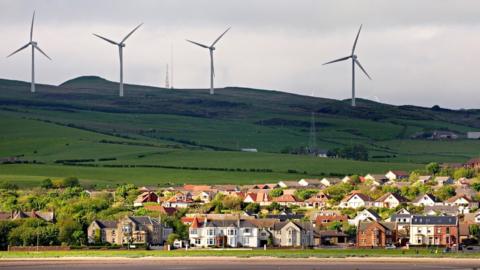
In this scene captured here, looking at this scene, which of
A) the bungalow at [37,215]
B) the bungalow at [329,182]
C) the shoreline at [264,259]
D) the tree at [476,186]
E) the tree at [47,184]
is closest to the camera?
the shoreline at [264,259]

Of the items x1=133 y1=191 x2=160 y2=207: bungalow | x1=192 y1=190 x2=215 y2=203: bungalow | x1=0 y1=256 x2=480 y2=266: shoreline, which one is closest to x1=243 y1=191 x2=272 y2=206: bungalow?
x1=192 y1=190 x2=215 y2=203: bungalow

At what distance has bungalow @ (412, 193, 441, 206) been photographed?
126m

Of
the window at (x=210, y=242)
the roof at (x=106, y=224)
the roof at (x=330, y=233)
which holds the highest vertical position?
the roof at (x=106, y=224)

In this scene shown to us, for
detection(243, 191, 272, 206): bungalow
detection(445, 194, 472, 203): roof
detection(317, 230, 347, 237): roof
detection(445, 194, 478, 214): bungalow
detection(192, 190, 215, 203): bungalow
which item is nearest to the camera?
detection(317, 230, 347, 237): roof

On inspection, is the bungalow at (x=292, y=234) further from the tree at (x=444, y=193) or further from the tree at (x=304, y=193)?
the tree at (x=304, y=193)

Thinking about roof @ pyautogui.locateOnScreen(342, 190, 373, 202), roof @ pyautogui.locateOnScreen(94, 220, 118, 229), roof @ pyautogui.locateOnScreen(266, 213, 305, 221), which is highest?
roof @ pyautogui.locateOnScreen(342, 190, 373, 202)

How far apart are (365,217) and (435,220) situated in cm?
1036

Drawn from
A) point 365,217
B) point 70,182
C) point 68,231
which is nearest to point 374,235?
point 365,217

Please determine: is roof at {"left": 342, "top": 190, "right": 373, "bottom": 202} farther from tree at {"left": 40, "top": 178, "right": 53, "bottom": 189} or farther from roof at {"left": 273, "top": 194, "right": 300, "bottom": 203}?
tree at {"left": 40, "top": 178, "right": 53, "bottom": 189}

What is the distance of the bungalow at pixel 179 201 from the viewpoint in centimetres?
13055

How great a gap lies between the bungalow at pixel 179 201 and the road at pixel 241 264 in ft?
119

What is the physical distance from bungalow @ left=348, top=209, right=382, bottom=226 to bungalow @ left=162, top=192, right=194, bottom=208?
1633cm

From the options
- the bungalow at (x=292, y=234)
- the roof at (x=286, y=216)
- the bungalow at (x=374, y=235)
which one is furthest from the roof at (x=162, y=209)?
the bungalow at (x=374, y=235)

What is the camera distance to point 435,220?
10831 centimetres
